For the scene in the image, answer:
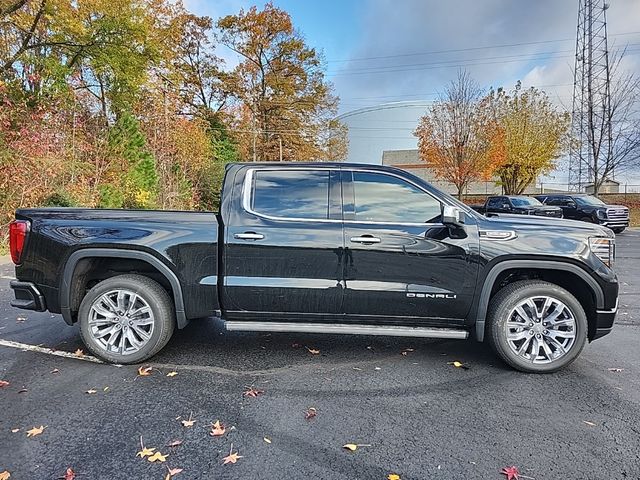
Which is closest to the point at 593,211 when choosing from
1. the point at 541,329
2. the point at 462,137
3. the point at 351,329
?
the point at 462,137

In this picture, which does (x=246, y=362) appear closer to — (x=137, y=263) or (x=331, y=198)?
(x=137, y=263)

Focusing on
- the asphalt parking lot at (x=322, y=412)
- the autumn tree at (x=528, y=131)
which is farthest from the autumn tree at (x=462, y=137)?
the asphalt parking lot at (x=322, y=412)

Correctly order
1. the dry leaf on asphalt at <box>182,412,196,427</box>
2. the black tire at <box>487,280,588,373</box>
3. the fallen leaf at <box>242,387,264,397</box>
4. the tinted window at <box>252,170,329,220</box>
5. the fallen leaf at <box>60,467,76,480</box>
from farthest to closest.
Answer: the tinted window at <box>252,170,329,220</box>
the black tire at <box>487,280,588,373</box>
the fallen leaf at <box>242,387,264,397</box>
the dry leaf on asphalt at <box>182,412,196,427</box>
the fallen leaf at <box>60,467,76,480</box>

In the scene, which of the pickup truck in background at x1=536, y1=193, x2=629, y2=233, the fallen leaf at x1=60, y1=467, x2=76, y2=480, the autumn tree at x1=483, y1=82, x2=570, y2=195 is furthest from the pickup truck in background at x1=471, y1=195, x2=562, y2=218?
the fallen leaf at x1=60, y1=467, x2=76, y2=480

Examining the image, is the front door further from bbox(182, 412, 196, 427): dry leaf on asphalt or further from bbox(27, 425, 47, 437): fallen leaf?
bbox(27, 425, 47, 437): fallen leaf

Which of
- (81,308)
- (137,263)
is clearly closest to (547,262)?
(137,263)

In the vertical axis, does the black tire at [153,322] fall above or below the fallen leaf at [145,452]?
above

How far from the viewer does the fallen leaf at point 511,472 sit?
90.0 inches

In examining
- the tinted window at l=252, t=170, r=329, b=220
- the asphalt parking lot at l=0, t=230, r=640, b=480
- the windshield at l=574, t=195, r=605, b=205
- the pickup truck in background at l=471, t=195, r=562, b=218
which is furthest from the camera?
the windshield at l=574, t=195, r=605, b=205

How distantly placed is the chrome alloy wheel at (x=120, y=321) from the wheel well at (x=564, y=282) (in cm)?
312

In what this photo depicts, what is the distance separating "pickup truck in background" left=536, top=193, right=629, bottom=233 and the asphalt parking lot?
15.4 metres

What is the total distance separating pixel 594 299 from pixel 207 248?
3.40 metres

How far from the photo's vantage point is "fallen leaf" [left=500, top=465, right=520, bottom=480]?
2.29 meters

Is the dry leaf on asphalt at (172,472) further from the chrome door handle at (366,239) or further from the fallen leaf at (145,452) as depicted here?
the chrome door handle at (366,239)
